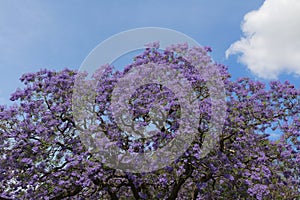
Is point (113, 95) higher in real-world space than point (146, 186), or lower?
higher

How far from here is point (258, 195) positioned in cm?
1425

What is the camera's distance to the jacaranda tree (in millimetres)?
13462

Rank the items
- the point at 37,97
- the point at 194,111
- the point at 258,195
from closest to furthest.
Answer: the point at 194,111 < the point at 258,195 < the point at 37,97

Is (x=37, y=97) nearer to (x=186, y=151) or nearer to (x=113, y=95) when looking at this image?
(x=113, y=95)

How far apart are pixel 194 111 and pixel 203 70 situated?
7.63ft

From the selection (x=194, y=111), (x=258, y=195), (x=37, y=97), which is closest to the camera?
(x=194, y=111)

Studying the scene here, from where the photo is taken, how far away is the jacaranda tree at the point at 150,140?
13462 millimetres

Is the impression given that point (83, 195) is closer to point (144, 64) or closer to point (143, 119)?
point (143, 119)

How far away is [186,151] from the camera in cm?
1289

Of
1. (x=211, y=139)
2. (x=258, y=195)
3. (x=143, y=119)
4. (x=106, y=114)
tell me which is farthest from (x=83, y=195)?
(x=258, y=195)

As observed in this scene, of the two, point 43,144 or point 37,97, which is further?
point 37,97

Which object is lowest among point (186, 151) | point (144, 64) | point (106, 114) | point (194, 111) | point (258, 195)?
point (258, 195)

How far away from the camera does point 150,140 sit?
43.2 feet

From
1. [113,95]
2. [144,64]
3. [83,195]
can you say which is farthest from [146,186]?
[144,64]
